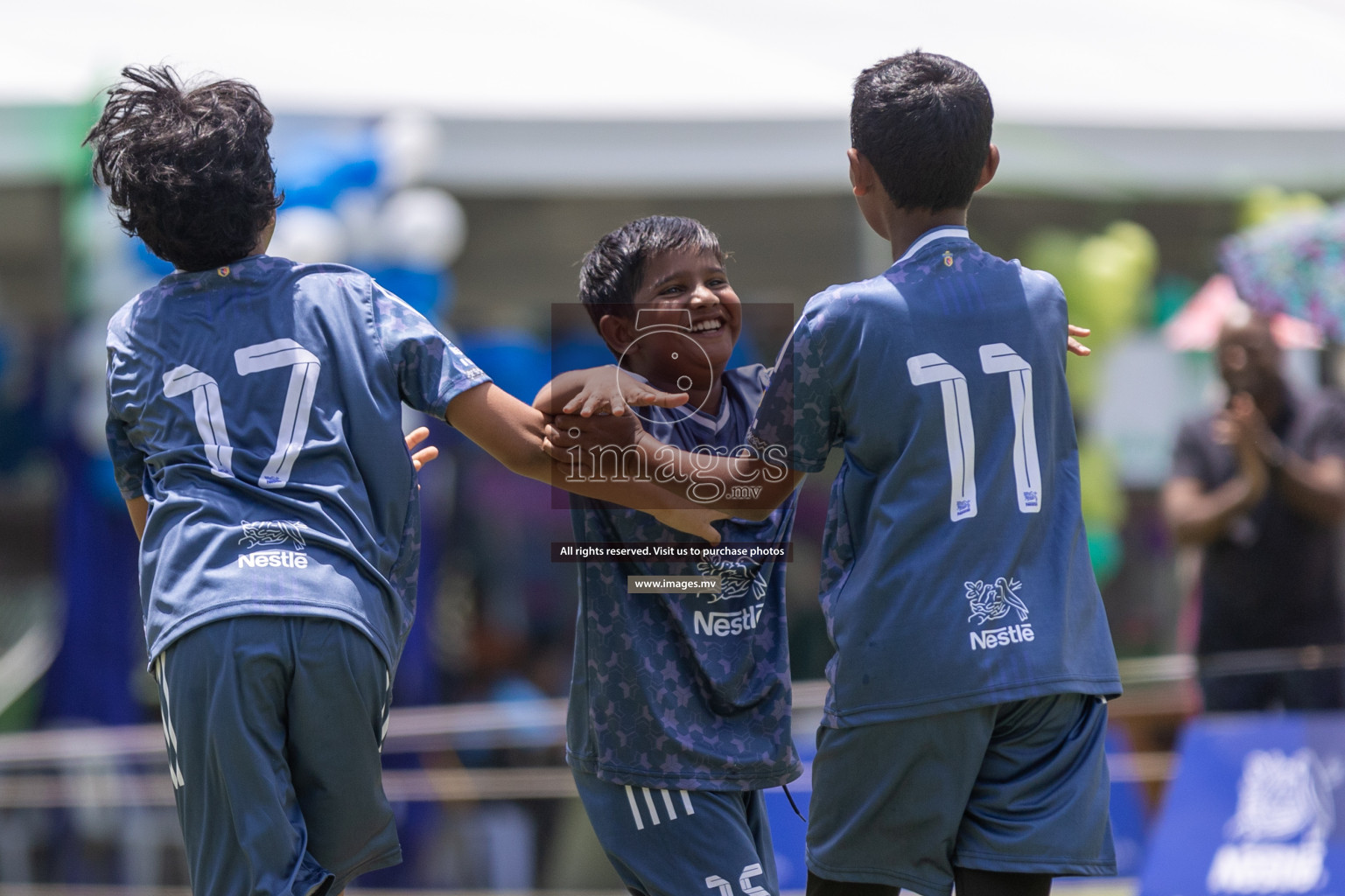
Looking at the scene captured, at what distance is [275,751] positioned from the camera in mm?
2043

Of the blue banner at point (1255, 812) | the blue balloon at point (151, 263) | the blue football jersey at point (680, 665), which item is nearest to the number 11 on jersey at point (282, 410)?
the blue football jersey at point (680, 665)

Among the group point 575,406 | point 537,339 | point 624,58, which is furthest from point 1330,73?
point 575,406

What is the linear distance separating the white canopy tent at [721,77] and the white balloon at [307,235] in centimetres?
43

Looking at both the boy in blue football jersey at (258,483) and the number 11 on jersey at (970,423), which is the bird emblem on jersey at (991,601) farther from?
the boy in blue football jersey at (258,483)

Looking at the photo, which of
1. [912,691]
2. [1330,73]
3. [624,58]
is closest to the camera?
[912,691]

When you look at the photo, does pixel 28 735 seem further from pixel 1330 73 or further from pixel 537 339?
pixel 1330 73

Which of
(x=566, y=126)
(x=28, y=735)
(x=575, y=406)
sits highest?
(x=566, y=126)

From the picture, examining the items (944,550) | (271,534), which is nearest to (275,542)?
(271,534)

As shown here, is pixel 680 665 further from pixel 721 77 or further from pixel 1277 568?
pixel 721 77

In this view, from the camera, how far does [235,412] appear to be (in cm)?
209

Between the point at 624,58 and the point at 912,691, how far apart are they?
4042mm

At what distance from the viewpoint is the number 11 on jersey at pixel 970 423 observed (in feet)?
6.77

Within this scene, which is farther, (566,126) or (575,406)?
(566,126)

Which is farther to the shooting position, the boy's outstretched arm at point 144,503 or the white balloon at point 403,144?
the white balloon at point 403,144
